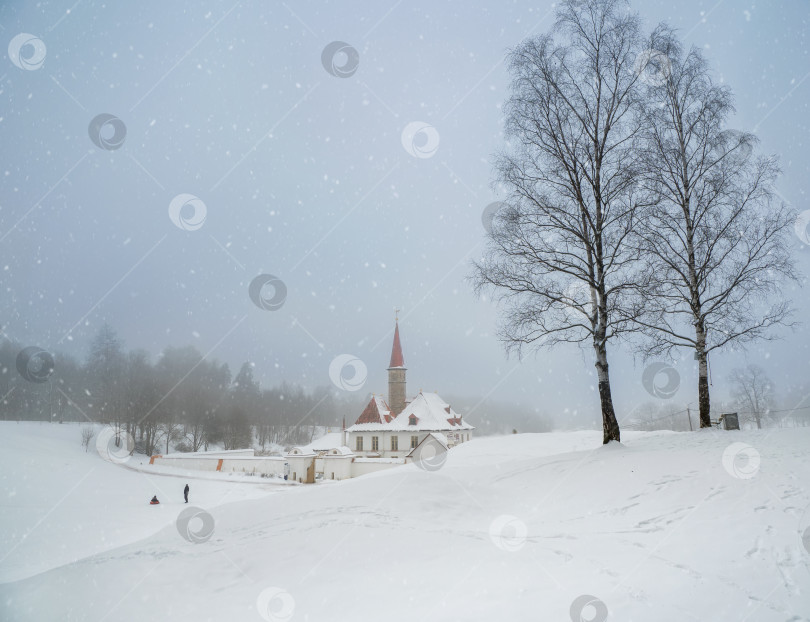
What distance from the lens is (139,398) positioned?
5984 centimetres

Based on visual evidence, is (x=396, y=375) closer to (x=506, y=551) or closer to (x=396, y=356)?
(x=396, y=356)

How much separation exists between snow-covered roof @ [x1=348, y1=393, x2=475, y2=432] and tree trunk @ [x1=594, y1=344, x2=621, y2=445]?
41144 millimetres

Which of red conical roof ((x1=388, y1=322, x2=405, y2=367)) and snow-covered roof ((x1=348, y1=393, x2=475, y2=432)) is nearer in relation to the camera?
snow-covered roof ((x1=348, y1=393, x2=475, y2=432))

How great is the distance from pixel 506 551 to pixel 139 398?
65.8 m

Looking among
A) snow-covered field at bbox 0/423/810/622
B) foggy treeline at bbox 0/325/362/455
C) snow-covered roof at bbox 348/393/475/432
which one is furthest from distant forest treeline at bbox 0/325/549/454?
snow-covered field at bbox 0/423/810/622

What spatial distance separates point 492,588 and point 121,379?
72.5m

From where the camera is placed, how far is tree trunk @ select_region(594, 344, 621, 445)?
12.3m

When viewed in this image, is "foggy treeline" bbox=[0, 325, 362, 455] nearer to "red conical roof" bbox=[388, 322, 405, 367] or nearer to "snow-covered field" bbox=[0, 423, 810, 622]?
"red conical roof" bbox=[388, 322, 405, 367]

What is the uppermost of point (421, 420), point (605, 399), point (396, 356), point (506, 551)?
point (396, 356)

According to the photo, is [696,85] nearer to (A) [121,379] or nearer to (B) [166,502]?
(B) [166,502]

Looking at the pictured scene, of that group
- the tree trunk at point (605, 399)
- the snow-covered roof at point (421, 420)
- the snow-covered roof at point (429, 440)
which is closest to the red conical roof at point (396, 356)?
the snow-covered roof at point (421, 420)

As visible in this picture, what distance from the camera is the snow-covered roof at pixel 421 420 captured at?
53.0 m

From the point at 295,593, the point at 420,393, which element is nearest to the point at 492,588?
the point at 295,593

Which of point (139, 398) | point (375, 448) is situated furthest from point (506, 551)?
point (139, 398)
